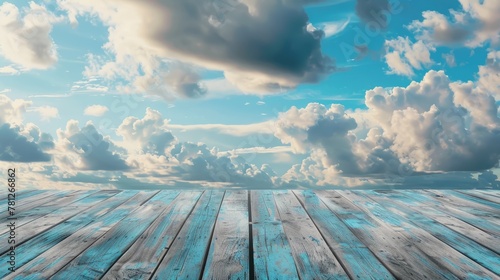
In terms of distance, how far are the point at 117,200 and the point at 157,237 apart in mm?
1529

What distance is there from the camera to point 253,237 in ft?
8.02

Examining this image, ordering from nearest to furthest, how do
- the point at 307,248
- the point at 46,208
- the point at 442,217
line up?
the point at 307,248 < the point at 442,217 < the point at 46,208

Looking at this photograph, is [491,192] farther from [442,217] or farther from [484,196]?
[442,217]

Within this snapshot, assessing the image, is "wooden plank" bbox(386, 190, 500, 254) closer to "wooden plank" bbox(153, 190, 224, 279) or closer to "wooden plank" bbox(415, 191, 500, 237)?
"wooden plank" bbox(415, 191, 500, 237)

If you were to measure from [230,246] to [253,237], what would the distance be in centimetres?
23

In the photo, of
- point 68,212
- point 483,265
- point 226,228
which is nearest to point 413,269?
point 483,265

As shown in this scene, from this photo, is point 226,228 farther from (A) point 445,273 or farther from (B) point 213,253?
(A) point 445,273

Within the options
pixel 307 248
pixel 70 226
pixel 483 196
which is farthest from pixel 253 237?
pixel 483 196

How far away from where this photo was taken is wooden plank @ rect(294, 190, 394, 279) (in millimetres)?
1873

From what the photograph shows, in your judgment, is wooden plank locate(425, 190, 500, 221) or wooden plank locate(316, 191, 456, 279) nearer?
wooden plank locate(316, 191, 456, 279)

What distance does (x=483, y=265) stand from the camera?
2.04m

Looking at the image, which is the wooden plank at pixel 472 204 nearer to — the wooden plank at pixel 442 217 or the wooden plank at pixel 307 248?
the wooden plank at pixel 442 217

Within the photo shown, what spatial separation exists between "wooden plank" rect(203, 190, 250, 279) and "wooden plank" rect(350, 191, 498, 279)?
940mm

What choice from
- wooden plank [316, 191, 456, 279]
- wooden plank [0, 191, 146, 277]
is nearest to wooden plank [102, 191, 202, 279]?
wooden plank [0, 191, 146, 277]
